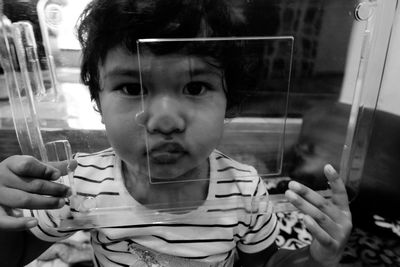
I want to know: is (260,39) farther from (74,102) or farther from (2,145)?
(2,145)

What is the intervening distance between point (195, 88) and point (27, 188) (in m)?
0.21

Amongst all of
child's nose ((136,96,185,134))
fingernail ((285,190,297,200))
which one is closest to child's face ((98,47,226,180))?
child's nose ((136,96,185,134))

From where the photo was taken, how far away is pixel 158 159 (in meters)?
0.38

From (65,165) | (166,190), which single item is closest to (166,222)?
(166,190)

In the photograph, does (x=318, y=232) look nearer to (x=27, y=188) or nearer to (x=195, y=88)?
(x=195, y=88)

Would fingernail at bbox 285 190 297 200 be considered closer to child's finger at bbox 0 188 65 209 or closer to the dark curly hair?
the dark curly hair

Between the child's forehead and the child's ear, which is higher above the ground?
the child's forehead

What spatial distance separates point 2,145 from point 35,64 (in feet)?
0.55

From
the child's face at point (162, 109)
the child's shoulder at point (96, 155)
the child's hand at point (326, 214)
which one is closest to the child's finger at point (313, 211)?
the child's hand at point (326, 214)

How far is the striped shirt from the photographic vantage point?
416 millimetres

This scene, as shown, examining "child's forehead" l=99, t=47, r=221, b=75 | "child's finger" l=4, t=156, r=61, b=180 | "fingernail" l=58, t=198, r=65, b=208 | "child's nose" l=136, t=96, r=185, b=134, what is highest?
"child's forehead" l=99, t=47, r=221, b=75

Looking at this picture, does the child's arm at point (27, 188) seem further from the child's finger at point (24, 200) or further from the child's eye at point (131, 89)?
the child's eye at point (131, 89)

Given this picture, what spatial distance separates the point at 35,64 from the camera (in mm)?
362

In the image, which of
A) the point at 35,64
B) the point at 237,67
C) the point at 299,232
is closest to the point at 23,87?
the point at 35,64
